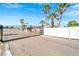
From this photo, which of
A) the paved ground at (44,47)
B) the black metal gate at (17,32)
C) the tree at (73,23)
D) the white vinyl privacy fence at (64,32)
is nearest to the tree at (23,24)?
the black metal gate at (17,32)

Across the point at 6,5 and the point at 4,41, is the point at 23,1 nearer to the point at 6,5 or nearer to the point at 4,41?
the point at 6,5

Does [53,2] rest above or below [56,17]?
above

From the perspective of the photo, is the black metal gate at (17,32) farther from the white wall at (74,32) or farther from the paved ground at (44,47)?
the white wall at (74,32)

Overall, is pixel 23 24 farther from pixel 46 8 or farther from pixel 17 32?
pixel 46 8

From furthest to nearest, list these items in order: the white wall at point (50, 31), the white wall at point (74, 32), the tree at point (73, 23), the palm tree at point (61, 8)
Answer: the white wall at point (50, 31) → the white wall at point (74, 32) → the tree at point (73, 23) → the palm tree at point (61, 8)

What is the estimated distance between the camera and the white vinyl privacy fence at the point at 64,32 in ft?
13.4

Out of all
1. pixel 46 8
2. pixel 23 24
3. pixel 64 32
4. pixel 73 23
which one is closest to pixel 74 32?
pixel 64 32

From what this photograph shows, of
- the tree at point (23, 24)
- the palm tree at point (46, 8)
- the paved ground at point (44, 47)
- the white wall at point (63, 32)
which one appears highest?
the palm tree at point (46, 8)

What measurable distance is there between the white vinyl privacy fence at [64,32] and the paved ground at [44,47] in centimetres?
13

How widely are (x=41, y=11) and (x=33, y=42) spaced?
2.08 ft

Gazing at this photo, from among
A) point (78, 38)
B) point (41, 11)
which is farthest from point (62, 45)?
point (41, 11)

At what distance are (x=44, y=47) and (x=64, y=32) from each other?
638mm

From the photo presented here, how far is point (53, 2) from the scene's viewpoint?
3736 millimetres

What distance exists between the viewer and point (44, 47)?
394 cm
